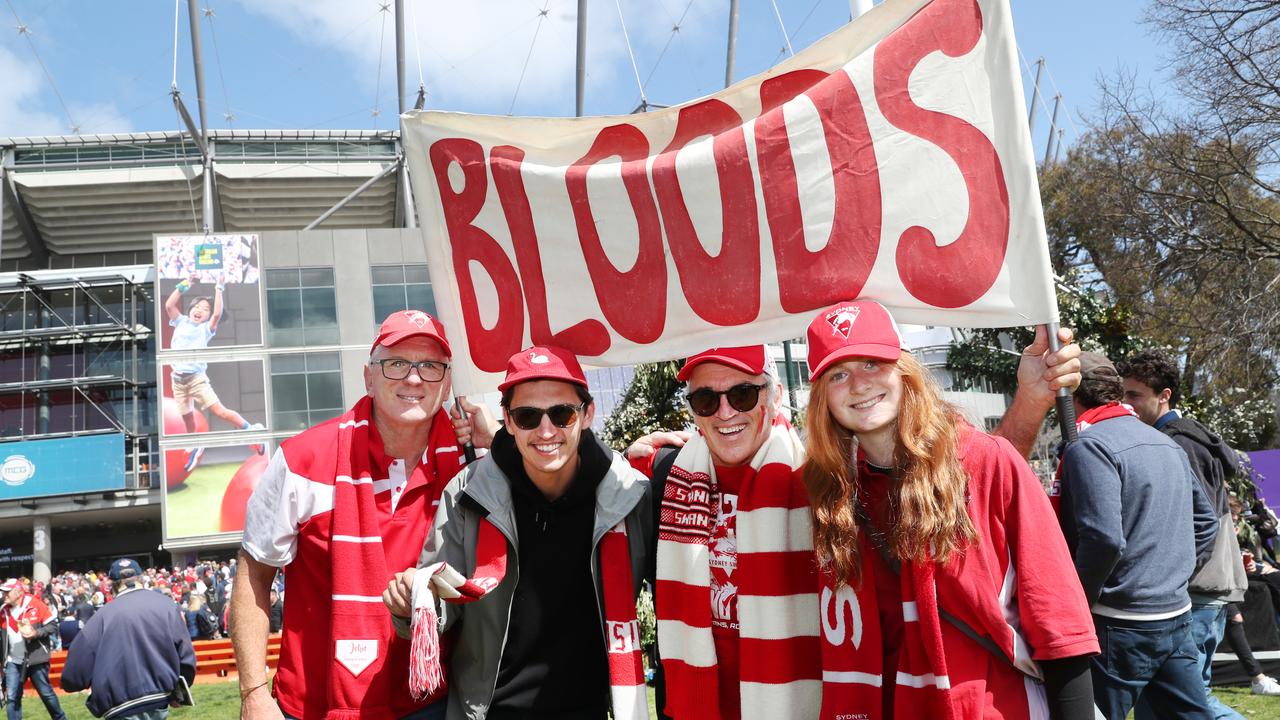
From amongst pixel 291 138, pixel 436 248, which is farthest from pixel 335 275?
pixel 436 248

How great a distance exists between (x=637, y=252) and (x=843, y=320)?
1.38 meters

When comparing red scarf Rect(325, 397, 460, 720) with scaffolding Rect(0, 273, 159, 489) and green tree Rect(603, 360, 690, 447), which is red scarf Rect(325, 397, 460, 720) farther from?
scaffolding Rect(0, 273, 159, 489)

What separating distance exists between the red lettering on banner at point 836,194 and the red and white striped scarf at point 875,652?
1110mm

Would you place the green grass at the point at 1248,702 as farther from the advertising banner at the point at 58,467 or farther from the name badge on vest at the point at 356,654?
the advertising banner at the point at 58,467

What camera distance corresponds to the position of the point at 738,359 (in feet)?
9.68

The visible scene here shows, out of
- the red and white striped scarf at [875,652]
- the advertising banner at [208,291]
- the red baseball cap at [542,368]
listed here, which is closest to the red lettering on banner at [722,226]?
the red baseball cap at [542,368]

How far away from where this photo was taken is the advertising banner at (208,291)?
134 feet

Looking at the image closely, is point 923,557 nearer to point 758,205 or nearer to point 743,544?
point 743,544

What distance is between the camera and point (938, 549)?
230 centimetres

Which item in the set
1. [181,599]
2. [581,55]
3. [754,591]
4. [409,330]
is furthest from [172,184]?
[754,591]

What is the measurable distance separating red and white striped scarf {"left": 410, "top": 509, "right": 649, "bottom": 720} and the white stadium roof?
49.7 meters

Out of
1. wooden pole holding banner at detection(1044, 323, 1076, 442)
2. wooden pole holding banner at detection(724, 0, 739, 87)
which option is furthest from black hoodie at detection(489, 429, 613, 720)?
wooden pole holding banner at detection(724, 0, 739, 87)

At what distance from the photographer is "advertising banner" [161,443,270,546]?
132ft

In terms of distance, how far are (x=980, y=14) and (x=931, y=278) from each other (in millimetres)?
869
